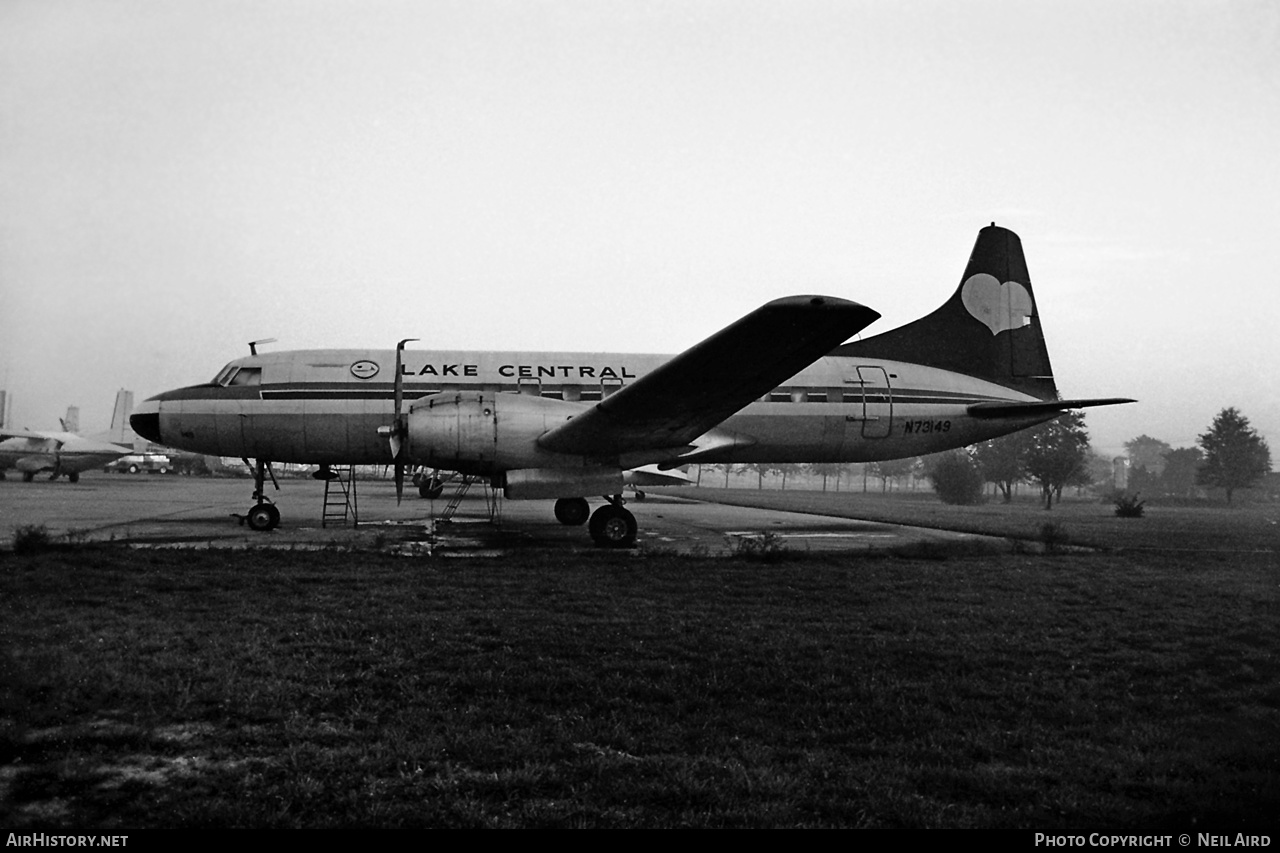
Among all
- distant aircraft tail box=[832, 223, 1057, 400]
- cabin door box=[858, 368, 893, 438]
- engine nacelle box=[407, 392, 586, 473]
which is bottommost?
engine nacelle box=[407, 392, 586, 473]

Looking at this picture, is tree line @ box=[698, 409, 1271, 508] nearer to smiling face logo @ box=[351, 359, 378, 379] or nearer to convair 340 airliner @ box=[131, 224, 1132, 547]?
convair 340 airliner @ box=[131, 224, 1132, 547]

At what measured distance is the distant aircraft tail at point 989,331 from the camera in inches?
749

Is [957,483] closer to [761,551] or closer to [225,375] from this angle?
[761,551]

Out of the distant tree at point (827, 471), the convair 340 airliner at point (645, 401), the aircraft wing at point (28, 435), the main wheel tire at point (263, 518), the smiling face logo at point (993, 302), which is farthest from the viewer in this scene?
the distant tree at point (827, 471)

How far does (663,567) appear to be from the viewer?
10969 mm

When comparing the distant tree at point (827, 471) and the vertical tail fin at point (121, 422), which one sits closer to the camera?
the vertical tail fin at point (121, 422)

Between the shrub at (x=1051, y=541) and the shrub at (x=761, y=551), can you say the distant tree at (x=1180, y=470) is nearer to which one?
the shrub at (x=1051, y=541)

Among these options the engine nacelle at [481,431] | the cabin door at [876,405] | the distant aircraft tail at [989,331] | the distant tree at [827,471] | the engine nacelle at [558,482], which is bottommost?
the distant tree at [827,471]

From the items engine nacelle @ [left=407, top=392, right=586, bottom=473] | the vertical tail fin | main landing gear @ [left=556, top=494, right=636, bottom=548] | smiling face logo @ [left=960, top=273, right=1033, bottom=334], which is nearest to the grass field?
engine nacelle @ [left=407, top=392, right=586, bottom=473]

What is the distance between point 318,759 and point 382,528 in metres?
14.4

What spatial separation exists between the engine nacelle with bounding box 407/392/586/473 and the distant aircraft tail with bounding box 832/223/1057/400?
926cm

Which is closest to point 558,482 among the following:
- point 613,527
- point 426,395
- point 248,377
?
point 613,527

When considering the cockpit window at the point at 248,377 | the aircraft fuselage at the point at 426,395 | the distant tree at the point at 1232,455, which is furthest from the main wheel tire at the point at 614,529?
Result: the distant tree at the point at 1232,455

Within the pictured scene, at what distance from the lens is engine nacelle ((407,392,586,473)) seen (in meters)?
12.8
